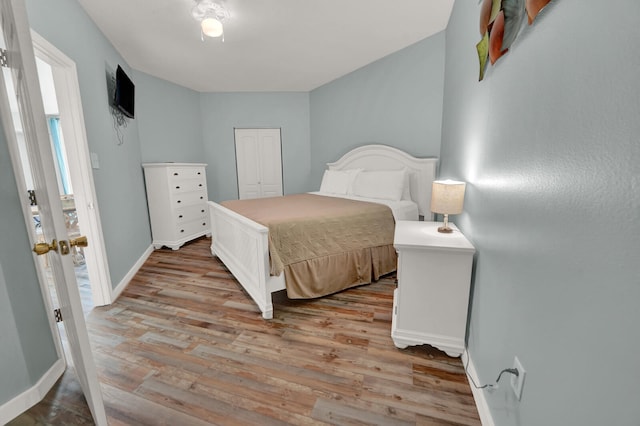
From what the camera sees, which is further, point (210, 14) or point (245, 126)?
point (245, 126)

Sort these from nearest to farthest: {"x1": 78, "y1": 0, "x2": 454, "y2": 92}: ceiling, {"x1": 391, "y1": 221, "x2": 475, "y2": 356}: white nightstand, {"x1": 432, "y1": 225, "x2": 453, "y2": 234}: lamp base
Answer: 1. {"x1": 391, "y1": 221, "x2": 475, "y2": 356}: white nightstand
2. {"x1": 432, "y1": 225, "x2": 453, "y2": 234}: lamp base
3. {"x1": 78, "y1": 0, "x2": 454, "y2": 92}: ceiling

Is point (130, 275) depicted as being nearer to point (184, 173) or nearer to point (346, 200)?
point (184, 173)

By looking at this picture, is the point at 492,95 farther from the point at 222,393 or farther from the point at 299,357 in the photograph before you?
the point at 222,393

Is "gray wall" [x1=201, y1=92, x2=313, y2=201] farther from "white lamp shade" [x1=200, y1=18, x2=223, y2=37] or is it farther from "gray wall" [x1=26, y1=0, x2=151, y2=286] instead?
"white lamp shade" [x1=200, y1=18, x2=223, y2=37]

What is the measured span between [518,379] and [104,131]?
3457 mm

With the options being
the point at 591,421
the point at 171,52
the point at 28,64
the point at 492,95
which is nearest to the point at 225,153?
the point at 171,52

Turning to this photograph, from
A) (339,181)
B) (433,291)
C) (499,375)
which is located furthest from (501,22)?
(339,181)

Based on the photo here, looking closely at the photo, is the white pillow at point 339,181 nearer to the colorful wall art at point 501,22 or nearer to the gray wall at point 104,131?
the colorful wall art at point 501,22

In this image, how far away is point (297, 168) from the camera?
4.95 m

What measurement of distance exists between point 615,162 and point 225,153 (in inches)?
195

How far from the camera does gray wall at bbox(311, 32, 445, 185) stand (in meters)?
2.89

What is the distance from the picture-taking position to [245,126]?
475 cm

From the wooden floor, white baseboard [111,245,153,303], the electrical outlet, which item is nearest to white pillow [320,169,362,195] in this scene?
the wooden floor

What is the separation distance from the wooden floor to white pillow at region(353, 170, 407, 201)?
1.15 metres
